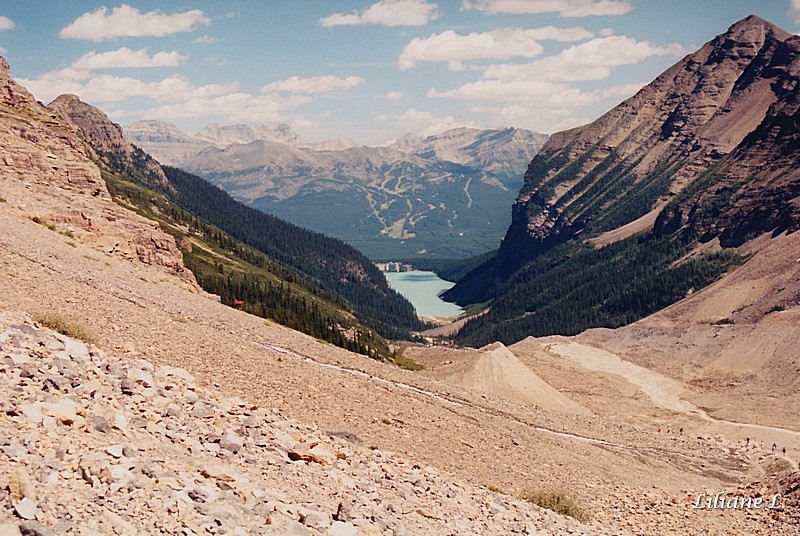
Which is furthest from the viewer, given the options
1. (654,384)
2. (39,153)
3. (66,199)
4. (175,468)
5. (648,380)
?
(648,380)

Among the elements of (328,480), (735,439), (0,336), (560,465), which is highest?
(0,336)

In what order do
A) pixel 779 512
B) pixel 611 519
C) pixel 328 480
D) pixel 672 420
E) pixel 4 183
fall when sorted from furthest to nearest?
pixel 672 420 → pixel 4 183 → pixel 779 512 → pixel 611 519 → pixel 328 480

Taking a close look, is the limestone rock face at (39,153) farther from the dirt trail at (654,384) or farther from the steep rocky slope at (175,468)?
the dirt trail at (654,384)

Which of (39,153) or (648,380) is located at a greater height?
(39,153)

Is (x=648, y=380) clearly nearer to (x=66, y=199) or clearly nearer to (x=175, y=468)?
(x=66, y=199)

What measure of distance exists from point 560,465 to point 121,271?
3210 centimetres

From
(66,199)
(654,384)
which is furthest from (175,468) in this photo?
(654,384)

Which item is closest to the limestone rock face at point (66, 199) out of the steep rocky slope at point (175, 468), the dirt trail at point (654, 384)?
the steep rocky slope at point (175, 468)

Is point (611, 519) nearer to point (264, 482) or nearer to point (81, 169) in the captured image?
point (264, 482)

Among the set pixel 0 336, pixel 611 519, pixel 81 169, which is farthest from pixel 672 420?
pixel 0 336

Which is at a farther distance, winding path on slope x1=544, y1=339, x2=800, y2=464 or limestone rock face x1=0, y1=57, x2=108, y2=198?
winding path on slope x1=544, y1=339, x2=800, y2=464

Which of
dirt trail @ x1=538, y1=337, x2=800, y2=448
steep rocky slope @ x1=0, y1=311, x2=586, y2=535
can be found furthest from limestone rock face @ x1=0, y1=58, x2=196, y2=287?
dirt trail @ x1=538, y1=337, x2=800, y2=448

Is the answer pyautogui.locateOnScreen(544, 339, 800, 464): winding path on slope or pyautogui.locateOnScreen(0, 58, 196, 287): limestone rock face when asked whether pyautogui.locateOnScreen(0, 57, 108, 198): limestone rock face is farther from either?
pyautogui.locateOnScreen(544, 339, 800, 464): winding path on slope

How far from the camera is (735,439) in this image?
80.6 metres
